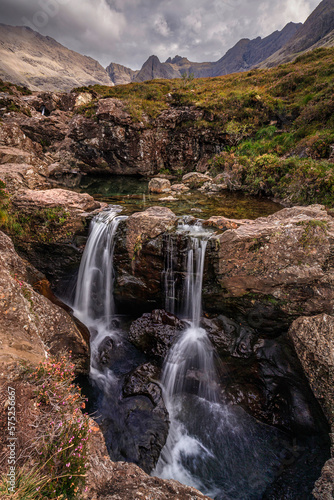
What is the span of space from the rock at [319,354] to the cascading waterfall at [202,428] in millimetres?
1757

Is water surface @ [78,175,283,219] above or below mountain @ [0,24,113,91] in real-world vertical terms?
below

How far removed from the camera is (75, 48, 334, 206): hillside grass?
11164mm

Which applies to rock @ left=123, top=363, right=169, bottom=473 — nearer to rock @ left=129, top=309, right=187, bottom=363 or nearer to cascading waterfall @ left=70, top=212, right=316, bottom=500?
cascading waterfall @ left=70, top=212, right=316, bottom=500

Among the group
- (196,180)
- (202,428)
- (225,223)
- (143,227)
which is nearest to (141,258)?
(143,227)

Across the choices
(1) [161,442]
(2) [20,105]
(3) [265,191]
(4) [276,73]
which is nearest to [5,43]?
(2) [20,105]

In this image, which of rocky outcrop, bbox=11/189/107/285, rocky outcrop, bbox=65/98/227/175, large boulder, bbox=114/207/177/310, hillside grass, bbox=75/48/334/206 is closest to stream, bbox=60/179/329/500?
large boulder, bbox=114/207/177/310

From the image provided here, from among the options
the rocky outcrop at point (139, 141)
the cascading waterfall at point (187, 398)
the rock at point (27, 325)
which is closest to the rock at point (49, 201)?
the cascading waterfall at point (187, 398)

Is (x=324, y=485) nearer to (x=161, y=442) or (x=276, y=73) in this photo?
(x=161, y=442)

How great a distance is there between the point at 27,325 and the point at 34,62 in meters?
189

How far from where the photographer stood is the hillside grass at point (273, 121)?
11.2 m

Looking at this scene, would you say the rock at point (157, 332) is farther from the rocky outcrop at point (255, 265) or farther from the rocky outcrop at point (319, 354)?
the rocky outcrop at point (319, 354)

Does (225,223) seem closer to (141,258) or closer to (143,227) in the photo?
(143,227)

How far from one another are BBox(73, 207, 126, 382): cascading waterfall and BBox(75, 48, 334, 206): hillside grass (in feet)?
31.1

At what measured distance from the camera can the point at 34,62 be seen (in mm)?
126625
